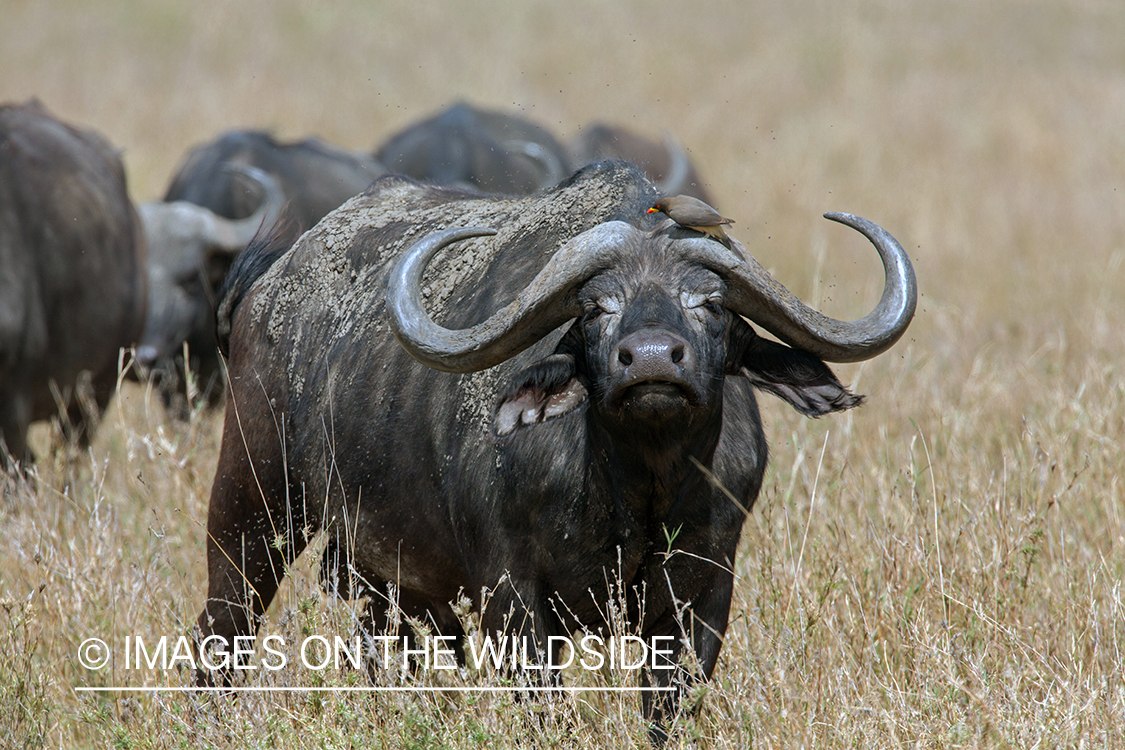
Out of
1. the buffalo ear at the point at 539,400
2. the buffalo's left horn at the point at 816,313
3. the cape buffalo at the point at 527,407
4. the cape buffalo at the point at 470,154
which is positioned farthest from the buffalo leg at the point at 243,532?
the cape buffalo at the point at 470,154

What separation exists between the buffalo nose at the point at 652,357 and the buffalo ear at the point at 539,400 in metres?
0.32

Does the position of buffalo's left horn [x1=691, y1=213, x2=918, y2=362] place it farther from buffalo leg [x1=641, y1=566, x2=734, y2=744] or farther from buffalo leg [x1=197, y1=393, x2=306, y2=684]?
buffalo leg [x1=197, y1=393, x2=306, y2=684]

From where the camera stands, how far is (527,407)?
307cm

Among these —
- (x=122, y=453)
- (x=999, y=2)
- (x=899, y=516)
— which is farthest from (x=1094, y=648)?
(x=999, y=2)

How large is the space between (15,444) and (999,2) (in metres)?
27.3

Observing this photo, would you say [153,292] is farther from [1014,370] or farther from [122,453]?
[1014,370]

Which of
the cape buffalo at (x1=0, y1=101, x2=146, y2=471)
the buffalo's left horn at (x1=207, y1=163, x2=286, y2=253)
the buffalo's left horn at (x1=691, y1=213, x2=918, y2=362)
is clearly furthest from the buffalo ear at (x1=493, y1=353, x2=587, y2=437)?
the buffalo's left horn at (x1=207, y1=163, x2=286, y2=253)

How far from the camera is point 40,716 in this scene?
3617mm

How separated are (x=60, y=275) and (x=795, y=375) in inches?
198

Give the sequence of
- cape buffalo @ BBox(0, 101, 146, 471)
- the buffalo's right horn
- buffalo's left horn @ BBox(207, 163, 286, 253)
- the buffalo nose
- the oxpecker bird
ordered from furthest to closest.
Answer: buffalo's left horn @ BBox(207, 163, 286, 253) → cape buffalo @ BBox(0, 101, 146, 471) → the oxpecker bird → the buffalo's right horn → the buffalo nose

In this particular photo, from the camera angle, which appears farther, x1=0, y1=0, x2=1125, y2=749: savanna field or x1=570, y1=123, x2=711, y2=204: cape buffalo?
x1=570, y1=123, x2=711, y2=204: cape buffalo

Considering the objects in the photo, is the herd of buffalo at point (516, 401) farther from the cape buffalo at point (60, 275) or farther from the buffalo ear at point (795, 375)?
the cape buffalo at point (60, 275)

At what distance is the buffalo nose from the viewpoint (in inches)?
106

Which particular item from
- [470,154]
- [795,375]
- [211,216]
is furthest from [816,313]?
[470,154]
